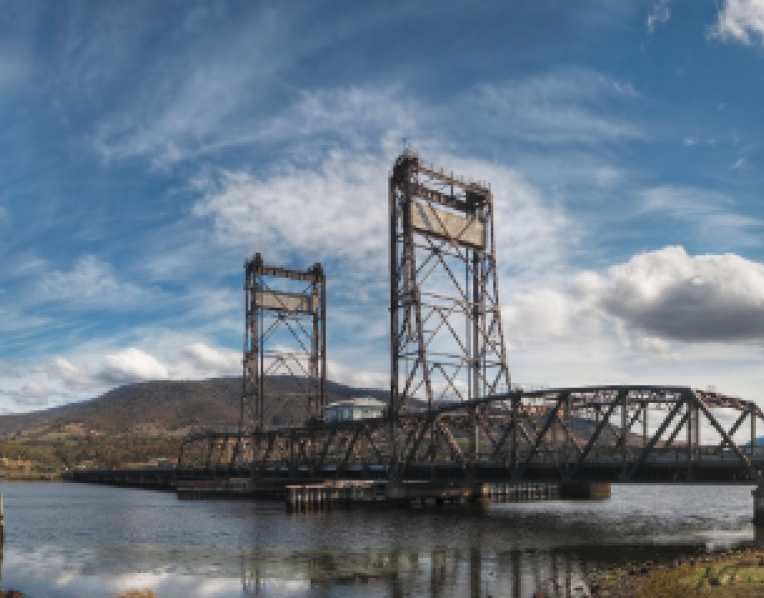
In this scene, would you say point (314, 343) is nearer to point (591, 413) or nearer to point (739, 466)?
point (591, 413)

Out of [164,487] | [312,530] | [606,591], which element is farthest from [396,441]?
[164,487]

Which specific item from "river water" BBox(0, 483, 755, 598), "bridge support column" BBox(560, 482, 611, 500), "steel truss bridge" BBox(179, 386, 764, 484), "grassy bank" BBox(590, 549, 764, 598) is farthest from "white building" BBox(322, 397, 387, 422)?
"grassy bank" BBox(590, 549, 764, 598)

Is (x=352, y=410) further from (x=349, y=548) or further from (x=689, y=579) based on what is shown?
(x=689, y=579)

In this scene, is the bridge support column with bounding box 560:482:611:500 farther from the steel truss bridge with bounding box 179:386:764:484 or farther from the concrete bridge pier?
the steel truss bridge with bounding box 179:386:764:484

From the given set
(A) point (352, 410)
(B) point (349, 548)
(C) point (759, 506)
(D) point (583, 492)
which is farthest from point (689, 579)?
(A) point (352, 410)

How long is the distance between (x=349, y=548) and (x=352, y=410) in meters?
54.0

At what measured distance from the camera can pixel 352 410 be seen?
99312mm

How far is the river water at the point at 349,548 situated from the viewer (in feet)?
114

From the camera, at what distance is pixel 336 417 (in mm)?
100875

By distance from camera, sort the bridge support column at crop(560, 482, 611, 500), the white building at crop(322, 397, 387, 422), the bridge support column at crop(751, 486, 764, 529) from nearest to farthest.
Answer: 1. the bridge support column at crop(751, 486, 764, 529)
2. the bridge support column at crop(560, 482, 611, 500)
3. the white building at crop(322, 397, 387, 422)

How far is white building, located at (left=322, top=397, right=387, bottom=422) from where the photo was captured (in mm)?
99312

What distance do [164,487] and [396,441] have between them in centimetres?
8013

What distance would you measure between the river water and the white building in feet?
84.6

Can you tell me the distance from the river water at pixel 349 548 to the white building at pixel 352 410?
25.8 meters
